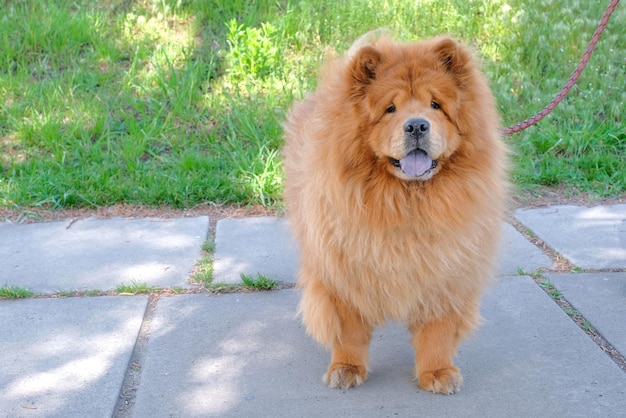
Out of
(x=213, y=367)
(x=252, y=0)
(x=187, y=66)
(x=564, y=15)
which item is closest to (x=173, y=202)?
(x=187, y=66)

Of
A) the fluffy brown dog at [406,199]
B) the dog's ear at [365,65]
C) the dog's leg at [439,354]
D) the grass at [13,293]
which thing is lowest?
the grass at [13,293]

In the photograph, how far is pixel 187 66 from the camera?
705 cm

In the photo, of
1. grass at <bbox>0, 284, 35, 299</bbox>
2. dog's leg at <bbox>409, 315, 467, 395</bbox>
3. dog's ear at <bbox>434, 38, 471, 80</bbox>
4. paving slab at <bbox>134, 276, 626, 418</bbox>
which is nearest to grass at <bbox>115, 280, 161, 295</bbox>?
Answer: paving slab at <bbox>134, 276, 626, 418</bbox>

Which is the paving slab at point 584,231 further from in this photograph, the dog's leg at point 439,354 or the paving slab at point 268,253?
the dog's leg at point 439,354

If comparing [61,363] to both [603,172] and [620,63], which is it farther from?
[620,63]

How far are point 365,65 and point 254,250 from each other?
6.50ft

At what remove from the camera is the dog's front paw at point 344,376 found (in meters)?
3.27

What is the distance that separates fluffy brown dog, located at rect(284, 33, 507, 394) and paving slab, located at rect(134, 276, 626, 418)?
150 mm

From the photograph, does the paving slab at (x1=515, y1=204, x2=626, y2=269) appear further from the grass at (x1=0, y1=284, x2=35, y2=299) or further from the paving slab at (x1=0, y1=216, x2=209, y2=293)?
the grass at (x1=0, y1=284, x2=35, y2=299)

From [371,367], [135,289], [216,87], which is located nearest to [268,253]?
[135,289]

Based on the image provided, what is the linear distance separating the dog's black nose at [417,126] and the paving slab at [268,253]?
1412 mm

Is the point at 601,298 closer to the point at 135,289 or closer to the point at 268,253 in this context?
the point at 268,253

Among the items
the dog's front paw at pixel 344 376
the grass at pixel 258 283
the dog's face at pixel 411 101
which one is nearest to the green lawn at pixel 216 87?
the grass at pixel 258 283

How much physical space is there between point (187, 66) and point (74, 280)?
3.22 m
